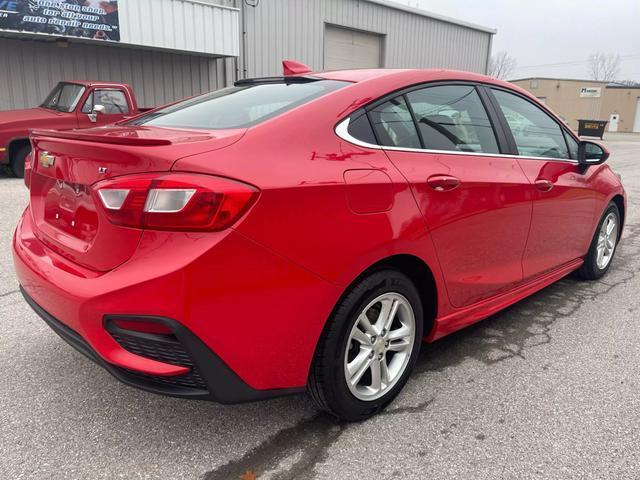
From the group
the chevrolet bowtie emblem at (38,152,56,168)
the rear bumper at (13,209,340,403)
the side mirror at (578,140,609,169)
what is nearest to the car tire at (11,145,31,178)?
the chevrolet bowtie emblem at (38,152,56,168)

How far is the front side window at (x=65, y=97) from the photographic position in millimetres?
9421

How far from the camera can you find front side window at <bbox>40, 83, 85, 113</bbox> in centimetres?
942

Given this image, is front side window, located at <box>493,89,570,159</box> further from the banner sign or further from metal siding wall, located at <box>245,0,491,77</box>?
metal siding wall, located at <box>245,0,491,77</box>

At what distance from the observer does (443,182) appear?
252cm

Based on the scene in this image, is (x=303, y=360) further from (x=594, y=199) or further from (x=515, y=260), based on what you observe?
(x=594, y=199)

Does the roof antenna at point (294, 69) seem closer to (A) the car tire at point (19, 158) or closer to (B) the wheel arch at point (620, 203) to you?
(B) the wheel arch at point (620, 203)

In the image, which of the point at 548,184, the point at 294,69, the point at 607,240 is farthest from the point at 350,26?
the point at 548,184

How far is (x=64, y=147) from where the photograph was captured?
218 centimetres

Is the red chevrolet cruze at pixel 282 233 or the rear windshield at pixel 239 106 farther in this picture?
the rear windshield at pixel 239 106

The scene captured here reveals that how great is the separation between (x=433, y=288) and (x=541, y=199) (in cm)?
113

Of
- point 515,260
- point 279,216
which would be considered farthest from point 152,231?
point 515,260

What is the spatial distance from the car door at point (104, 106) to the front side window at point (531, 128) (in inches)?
320

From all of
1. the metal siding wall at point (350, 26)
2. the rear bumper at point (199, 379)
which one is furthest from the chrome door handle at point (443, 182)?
the metal siding wall at point (350, 26)

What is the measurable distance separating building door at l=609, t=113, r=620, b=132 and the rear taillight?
58.4 m
